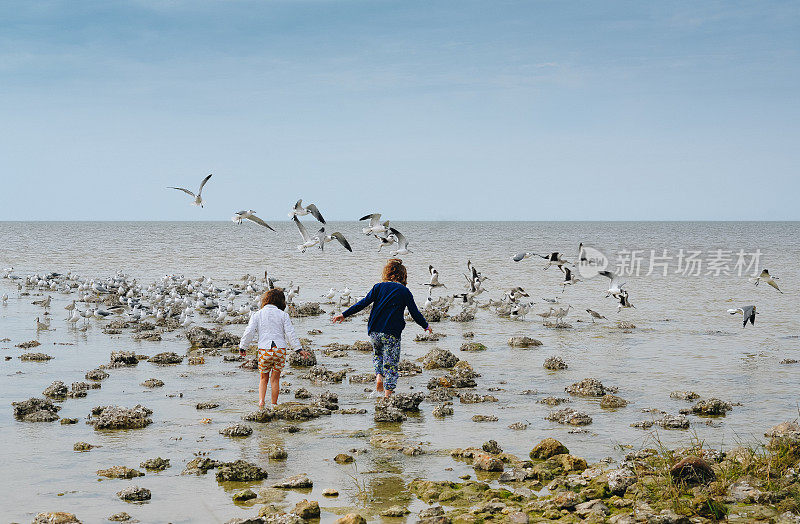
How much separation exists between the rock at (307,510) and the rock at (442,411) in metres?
3.46

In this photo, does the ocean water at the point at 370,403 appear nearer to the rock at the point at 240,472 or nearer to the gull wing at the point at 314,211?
the rock at the point at 240,472

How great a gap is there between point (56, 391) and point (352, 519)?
6.27 metres

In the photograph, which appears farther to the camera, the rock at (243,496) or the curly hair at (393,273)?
the curly hair at (393,273)

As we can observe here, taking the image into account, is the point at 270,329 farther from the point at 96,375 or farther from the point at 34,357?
the point at 34,357

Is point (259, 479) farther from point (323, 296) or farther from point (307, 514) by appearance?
point (323, 296)

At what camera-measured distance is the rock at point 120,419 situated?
8.65m

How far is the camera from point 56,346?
14.5m

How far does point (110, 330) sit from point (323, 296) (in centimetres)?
957

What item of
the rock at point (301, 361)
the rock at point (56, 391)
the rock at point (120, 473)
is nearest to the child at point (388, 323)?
the rock at point (301, 361)

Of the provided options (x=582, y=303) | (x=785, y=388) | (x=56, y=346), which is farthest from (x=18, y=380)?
(x=582, y=303)

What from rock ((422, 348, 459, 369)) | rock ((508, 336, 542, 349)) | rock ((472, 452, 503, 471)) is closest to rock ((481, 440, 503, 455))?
rock ((472, 452, 503, 471))

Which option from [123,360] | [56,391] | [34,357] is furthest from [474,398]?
[34,357]

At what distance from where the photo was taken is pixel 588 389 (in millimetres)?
10578

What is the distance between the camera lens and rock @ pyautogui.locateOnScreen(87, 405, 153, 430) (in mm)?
8648
